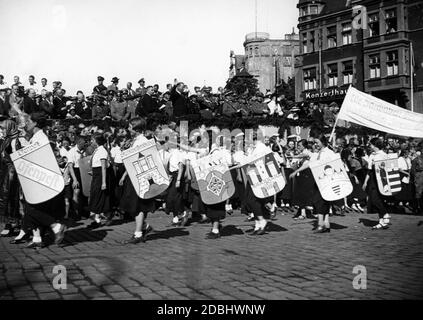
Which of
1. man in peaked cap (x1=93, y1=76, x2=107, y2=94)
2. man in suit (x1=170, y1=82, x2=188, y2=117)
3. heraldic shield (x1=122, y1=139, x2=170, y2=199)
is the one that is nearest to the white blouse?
heraldic shield (x1=122, y1=139, x2=170, y2=199)

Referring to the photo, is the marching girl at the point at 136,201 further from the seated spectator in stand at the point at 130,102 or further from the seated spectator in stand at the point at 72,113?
the seated spectator in stand at the point at 130,102

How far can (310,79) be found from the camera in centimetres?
4762

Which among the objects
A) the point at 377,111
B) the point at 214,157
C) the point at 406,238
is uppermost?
the point at 377,111

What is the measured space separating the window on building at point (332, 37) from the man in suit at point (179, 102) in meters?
32.7

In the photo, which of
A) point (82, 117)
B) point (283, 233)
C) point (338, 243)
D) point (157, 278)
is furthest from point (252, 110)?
point (157, 278)

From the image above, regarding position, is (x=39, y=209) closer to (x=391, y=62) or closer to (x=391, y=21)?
(x=391, y=21)

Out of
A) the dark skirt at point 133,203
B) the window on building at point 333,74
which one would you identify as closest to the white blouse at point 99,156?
the dark skirt at point 133,203

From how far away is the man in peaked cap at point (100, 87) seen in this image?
15711 millimetres

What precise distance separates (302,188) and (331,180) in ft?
11.3
